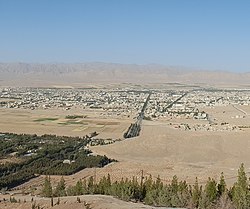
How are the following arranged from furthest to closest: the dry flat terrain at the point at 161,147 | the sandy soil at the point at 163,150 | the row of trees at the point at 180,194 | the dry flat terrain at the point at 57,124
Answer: the dry flat terrain at the point at 57,124 → the dry flat terrain at the point at 161,147 → the sandy soil at the point at 163,150 → the row of trees at the point at 180,194

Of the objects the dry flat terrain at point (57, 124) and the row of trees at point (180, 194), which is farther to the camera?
the dry flat terrain at point (57, 124)

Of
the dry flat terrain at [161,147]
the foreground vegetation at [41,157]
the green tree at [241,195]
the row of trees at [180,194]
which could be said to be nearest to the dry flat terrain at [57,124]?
the dry flat terrain at [161,147]

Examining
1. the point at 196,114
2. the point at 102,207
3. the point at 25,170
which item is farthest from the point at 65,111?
the point at 102,207

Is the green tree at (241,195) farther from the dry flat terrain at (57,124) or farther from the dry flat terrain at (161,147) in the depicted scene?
the dry flat terrain at (57,124)

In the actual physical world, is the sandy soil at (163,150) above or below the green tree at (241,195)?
below

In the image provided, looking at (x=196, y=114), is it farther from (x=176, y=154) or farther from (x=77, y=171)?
(x=77, y=171)

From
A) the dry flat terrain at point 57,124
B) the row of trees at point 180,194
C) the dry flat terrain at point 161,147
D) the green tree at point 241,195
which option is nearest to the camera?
the green tree at point 241,195

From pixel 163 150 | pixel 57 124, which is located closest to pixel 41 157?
pixel 163 150

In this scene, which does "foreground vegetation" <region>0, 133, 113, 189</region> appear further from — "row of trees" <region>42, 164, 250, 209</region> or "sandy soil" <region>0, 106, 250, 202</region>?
"row of trees" <region>42, 164, 250, 209</region>

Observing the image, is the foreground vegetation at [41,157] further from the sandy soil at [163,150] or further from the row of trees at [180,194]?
the row of trees at [180,194]

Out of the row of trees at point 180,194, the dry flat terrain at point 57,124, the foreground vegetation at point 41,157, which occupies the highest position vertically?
the row of trees at point 180,194

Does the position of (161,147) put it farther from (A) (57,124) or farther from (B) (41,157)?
(A) (57,124)
